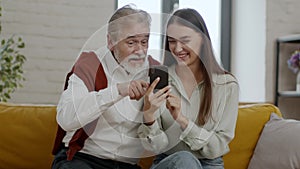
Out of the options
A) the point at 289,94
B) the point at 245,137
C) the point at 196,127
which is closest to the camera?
the point at 196,127

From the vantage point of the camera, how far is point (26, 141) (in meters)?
2.12

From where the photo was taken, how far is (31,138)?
2123 mm

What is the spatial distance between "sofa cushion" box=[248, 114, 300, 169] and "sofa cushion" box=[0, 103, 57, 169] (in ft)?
2.68

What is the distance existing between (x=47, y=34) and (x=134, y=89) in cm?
193

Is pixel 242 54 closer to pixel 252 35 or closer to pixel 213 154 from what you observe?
pixel 252 35

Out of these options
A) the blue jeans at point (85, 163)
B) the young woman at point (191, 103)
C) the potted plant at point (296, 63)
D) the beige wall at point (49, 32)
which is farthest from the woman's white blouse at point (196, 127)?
the potted plant at point (296, 63)

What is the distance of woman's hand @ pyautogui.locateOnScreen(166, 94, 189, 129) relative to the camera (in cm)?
172

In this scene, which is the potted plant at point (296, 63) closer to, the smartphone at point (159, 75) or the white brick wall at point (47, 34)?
the white brick wall at point (47, 34)

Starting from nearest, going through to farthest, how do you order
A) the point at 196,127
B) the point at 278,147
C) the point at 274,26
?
the point at 196,127
the point at 278,147
the point at 274,26

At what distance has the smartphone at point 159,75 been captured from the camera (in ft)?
5.51

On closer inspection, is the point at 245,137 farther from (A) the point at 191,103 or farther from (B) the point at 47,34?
(B) the point at 47,34

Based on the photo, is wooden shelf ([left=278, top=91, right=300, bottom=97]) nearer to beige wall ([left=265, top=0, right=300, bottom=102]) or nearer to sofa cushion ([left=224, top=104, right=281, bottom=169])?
beige wall ([left=265, top=0, right=300, bottom=102])

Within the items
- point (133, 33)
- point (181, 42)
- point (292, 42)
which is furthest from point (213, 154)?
point (292, 42)

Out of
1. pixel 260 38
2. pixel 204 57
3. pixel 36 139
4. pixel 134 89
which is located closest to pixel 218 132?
pixel 204 57
